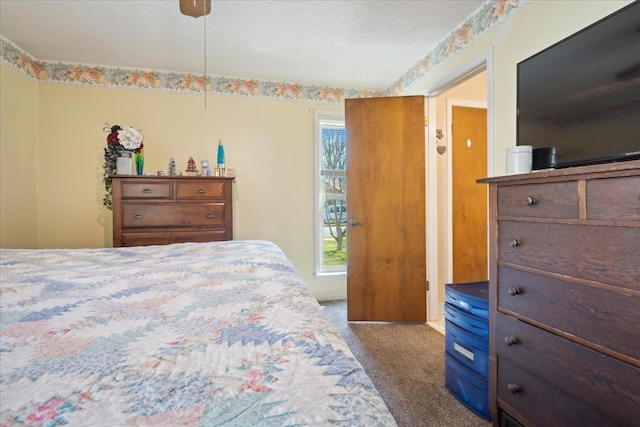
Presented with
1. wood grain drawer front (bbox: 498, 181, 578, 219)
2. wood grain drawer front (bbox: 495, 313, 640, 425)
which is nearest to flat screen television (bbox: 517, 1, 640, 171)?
wood grain drawer front (bbox: 498, 181, 578, 219)

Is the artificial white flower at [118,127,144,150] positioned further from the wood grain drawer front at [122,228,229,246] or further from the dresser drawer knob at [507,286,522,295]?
the dresser drawer knob at [507,286,522,295]

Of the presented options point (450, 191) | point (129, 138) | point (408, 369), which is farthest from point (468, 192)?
point (129, 138)

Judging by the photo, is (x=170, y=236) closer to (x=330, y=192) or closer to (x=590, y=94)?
(x=330, y=192)

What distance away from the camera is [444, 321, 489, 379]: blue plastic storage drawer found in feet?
5.18

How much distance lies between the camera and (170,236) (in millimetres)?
2736

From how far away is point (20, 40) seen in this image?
2555 mm

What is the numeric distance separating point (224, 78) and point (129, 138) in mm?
1139

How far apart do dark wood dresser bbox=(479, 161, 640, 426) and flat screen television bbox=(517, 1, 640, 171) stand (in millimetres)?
304

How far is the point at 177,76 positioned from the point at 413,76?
2389mm

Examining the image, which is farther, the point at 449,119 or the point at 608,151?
the point at 449,119

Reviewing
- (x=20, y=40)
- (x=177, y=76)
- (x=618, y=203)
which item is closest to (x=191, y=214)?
(x=177, y=76)

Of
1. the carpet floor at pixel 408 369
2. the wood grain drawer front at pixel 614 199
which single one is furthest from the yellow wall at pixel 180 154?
the wood grain drawer front at pixel 614 199

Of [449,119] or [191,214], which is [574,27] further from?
[191,214]

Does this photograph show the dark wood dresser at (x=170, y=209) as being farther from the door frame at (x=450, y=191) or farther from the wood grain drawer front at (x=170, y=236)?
the door frame at (x=450, y=191)
